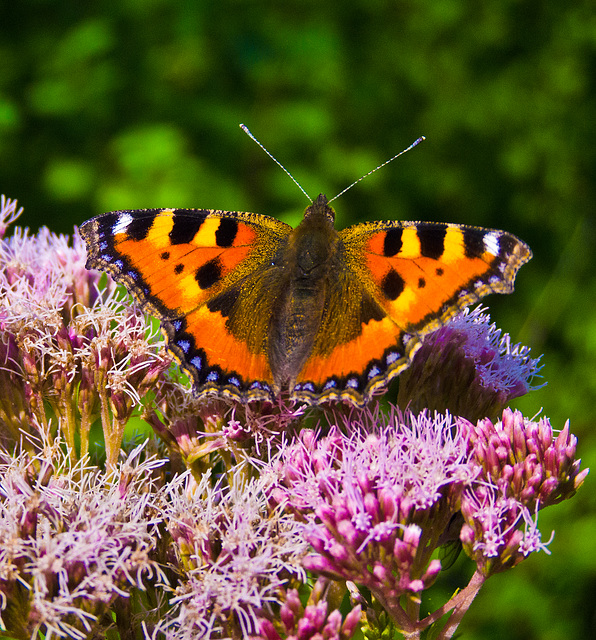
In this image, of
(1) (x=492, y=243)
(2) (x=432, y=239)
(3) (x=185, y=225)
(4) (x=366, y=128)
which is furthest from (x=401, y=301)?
(4) (x=366, y=128)

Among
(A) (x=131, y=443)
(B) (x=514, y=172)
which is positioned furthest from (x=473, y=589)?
(B) (x=514, y=172)

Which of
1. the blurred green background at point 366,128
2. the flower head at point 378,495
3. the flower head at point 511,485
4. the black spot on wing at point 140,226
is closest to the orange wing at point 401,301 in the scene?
the flower head at point 378,495

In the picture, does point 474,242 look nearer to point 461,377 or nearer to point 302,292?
point 461,377

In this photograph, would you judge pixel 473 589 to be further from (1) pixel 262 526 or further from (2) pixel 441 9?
(2) pixel 441 9

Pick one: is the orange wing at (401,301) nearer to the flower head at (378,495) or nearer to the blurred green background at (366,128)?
the flower head at (378,495)

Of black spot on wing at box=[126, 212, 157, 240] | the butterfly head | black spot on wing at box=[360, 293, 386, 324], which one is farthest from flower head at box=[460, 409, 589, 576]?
black spot on wing at box=[126, 212, 157, 240]

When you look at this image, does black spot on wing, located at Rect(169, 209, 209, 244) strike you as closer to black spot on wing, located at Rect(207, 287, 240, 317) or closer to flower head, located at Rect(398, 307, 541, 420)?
black spot on wing, located at Rect(207, 287, 240, 317)
